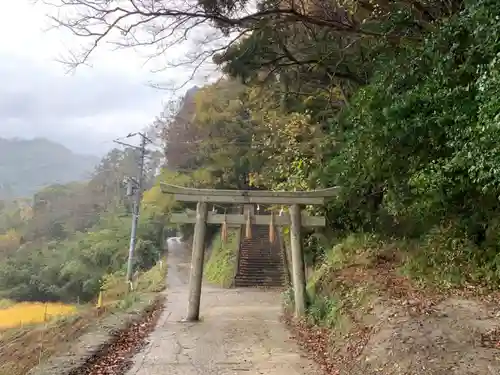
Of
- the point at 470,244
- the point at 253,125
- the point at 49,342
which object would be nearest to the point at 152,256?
the point at 253,125

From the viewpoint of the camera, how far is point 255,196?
12.4 m

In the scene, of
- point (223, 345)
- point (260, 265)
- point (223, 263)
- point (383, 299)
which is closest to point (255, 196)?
point (223, 345)

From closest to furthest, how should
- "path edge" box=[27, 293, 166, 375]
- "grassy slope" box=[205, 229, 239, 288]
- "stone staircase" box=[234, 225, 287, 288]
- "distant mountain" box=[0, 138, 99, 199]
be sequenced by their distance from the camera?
"path edge" box=[27, 293, 166, 375]
"stone staircase" box=[234, 225, 287, 288]
"grassy slope" box=[205, 229, 239, 288]
"distant mountain" box=[0, 138, 99, 199]

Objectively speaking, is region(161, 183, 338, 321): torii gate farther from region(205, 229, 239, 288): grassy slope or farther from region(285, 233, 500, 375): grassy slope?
region(205, 229, 239, 288): grassy slope

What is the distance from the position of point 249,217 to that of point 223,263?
50.1 feet

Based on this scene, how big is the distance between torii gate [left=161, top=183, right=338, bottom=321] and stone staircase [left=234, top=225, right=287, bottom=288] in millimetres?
12106

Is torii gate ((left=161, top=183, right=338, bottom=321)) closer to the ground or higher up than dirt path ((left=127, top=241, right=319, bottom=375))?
higher up

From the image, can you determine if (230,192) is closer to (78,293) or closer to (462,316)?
(462,316)

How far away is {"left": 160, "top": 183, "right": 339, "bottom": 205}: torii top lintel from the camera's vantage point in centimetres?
1242

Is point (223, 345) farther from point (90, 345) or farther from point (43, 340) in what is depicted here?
point (43, 340)

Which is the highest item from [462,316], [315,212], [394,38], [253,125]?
[253,125]

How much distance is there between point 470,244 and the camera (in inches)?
369

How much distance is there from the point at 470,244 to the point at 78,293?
3143cm

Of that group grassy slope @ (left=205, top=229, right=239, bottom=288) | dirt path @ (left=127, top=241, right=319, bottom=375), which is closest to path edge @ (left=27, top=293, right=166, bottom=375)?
dirt path @ (left=127, top=241, right=319, bottom=375)
